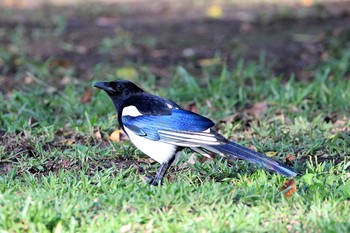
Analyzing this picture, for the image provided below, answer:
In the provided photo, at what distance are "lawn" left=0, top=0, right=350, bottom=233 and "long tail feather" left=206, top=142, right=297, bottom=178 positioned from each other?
11 centimetres

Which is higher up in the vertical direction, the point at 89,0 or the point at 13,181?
the point at 13,181

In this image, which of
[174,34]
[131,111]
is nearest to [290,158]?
[131,111]

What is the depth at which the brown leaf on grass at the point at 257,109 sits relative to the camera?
6976mm

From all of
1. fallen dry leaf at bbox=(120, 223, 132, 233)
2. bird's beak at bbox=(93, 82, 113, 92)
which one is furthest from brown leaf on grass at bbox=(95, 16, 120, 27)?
fallen dry leaf at bbox=(120, 223, 132, 233)

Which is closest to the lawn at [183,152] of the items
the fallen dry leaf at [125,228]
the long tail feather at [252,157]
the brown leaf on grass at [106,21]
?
the fallen dry leaf at [125,228]

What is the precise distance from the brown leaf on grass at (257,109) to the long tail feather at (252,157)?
1.88 m

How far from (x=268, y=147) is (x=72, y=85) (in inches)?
104

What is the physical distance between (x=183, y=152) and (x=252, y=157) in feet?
3.21

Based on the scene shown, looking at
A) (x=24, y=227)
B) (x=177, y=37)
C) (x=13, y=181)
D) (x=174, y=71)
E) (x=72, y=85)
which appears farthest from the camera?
(x=177, y=37)

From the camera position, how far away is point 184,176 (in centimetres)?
523

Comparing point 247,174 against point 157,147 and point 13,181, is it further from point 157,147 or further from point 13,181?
point 13,181

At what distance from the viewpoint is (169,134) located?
5113 mm

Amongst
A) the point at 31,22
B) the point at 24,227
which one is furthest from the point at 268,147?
the point at 31,22

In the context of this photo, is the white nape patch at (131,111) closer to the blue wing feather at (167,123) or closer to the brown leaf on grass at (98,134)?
the blue wing feather at (167,123)
